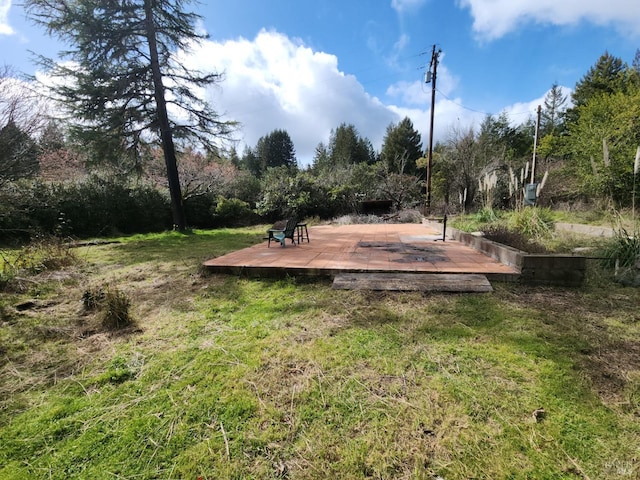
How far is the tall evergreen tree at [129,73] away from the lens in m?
8.62

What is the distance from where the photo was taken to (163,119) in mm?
10156

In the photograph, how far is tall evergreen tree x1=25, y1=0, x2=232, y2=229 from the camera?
8.62 metres

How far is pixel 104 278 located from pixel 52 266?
117 centimetres

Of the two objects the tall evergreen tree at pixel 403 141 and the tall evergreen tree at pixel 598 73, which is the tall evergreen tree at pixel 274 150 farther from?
the tall evergreen tree at pixel 598 73

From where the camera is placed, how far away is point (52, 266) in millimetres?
4660

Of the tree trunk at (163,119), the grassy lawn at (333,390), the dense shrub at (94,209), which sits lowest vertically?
the grassy lawn at (333,390)

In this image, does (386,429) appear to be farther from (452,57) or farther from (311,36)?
(311,36)

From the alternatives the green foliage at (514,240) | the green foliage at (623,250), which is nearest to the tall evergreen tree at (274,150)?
the green foliage at (514,240)

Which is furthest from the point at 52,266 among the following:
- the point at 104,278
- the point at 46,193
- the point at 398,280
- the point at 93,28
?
the point at 93,28

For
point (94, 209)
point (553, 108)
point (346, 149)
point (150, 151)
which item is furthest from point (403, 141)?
point (94, 209)

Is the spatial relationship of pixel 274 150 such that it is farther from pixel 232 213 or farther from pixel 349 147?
pixel 232 213

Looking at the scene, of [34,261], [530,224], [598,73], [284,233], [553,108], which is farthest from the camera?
[553,108]

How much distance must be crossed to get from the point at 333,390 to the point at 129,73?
12.2m

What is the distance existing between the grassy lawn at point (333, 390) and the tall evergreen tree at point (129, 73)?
29.2 feet
